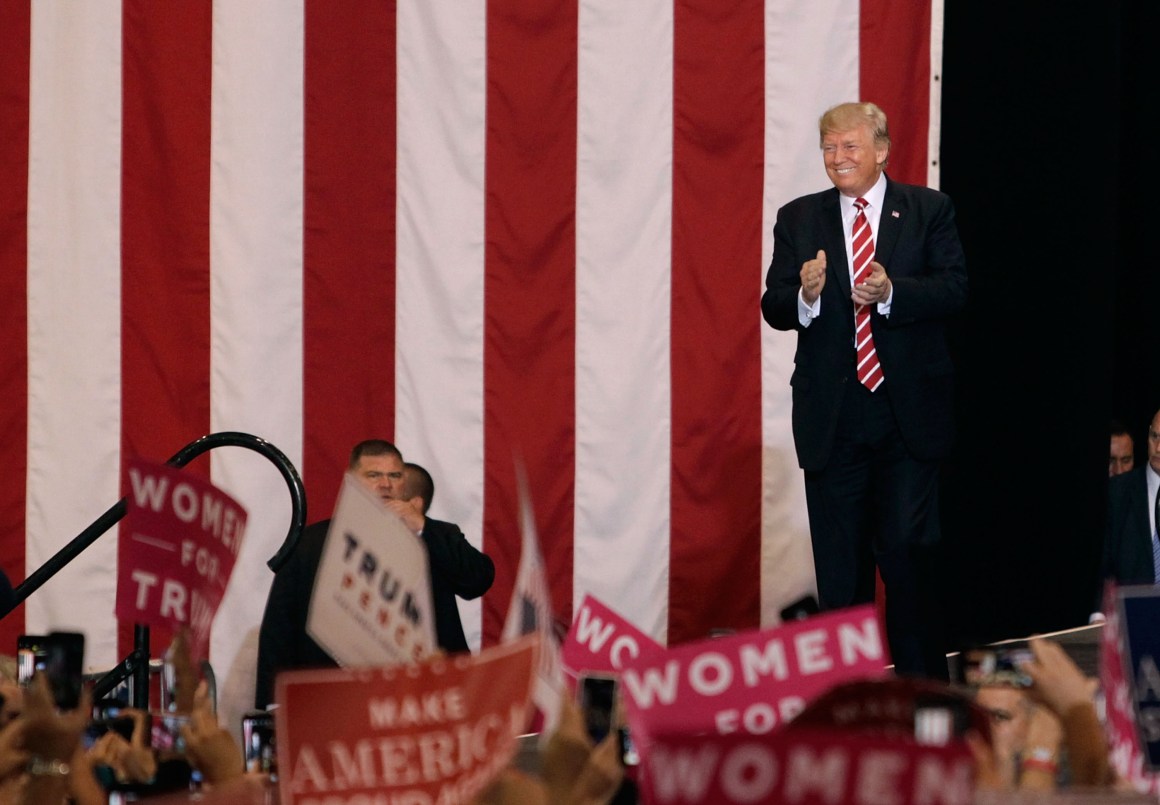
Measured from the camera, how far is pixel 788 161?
18.1 ft

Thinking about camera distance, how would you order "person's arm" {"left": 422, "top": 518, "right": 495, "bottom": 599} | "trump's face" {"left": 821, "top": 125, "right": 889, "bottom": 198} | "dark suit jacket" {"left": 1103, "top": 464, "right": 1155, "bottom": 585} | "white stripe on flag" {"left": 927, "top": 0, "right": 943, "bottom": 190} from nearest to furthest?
1. "trump's face" {"left": 821, "top": 125, "right": 889, "bottom": 198}
2. "person's arm" {"left": 422, "top": 518, "right": 495, "bottom": 599}
3. "white stripe on flag" {"left": 927, "top": 0, "right": 943, "bottom": 190}
4. "dark suit jacket" {"left": 1103, "top": 464, "right": 1155, "bottom": 585}

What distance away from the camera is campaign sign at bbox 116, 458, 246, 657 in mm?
2893

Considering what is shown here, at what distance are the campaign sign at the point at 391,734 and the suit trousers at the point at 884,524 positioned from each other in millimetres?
2243

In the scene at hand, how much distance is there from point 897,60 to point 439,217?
1415mm

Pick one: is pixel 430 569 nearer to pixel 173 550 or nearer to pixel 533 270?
pixel 533 270

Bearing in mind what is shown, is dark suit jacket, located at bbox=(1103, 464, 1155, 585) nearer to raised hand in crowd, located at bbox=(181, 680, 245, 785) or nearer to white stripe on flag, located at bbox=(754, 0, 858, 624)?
white stripe on flag, located at bbox=(754, 0, 858, 624)

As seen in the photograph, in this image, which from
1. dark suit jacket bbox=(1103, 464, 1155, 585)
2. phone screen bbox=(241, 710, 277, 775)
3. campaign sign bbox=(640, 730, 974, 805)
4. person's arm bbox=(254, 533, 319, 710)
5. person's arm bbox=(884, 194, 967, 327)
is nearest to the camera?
campaign sign bbox=(640, 730, 974, 805)

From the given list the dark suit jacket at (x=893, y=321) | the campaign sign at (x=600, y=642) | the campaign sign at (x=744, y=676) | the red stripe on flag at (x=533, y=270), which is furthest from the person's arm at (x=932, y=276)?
the campaign sign at (x=744, y=676)

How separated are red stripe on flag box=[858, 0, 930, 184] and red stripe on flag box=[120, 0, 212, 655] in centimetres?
Result: 194

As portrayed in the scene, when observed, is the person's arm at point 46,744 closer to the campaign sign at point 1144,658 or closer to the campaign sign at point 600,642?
the campaign sign at point 600,642

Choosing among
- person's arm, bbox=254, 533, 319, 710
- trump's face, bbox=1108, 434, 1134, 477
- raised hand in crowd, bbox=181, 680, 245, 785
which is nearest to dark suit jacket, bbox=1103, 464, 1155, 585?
trump's face, bbox=1108, 434, 1134, 477

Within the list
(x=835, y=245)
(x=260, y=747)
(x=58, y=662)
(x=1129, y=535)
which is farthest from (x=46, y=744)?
(x=1129, y=535)

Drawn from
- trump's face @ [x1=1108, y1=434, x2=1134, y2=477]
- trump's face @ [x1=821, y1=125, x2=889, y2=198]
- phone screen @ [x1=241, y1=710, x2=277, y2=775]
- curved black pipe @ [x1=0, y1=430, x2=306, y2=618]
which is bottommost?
phone screen @ [x1=241, y1=710, x2=277, y2=775]

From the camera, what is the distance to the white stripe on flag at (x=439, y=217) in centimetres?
554
